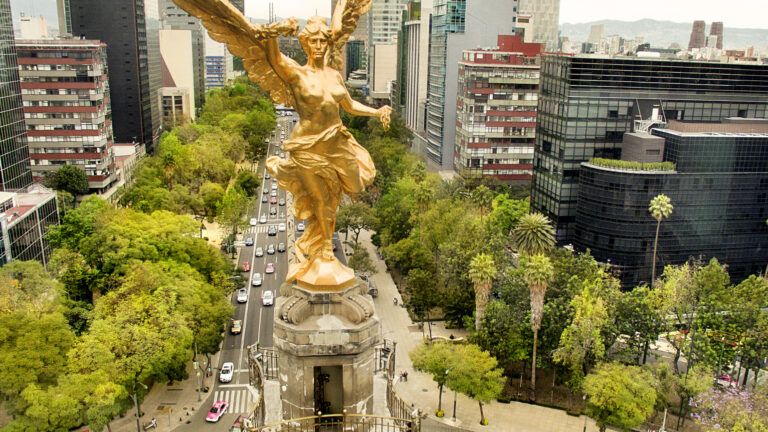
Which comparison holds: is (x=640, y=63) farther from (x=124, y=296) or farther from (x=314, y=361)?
(x=314, y=361)

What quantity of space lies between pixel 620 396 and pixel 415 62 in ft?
345

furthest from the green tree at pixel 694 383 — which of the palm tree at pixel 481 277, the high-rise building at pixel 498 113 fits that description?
the high-rise building at pixel 498 113

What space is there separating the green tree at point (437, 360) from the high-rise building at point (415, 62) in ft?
294

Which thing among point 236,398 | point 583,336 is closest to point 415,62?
point 583,336

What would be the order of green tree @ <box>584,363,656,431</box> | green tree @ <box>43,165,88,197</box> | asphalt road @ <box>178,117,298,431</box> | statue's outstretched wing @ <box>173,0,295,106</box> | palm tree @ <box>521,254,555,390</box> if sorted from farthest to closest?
1. green tree @ <box>43,165,88,197</box>
2. asphalt road @ <box>178,117,298,431</box>
3. palm tree @ <box>521,254,555,390</box>
4. green tree @ <box>584,363,656,431</box>
5. statue's outstretched wing @ <box>173,0,295,106</box>

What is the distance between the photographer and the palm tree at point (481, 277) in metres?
54.4

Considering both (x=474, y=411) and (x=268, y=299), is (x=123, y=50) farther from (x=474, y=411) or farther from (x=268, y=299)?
(x=474, y=411)

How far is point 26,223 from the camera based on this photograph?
6406cm

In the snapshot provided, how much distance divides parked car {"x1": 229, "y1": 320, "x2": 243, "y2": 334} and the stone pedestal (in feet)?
142

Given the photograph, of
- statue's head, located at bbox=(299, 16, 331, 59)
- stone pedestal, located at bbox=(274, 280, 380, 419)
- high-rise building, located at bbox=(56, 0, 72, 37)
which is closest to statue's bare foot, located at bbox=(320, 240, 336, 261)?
stone pedestal, located at bbox=(274, 280, 380, 419)

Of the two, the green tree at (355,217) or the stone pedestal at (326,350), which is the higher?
the stone pedestal at (326,350)

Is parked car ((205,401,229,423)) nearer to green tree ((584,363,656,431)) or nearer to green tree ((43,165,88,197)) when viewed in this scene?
green tree ((584,363,656,431))

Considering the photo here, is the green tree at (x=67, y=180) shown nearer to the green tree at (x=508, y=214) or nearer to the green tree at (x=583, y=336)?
the green tree at (x=508, y=214)

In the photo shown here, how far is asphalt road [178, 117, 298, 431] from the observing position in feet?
165
